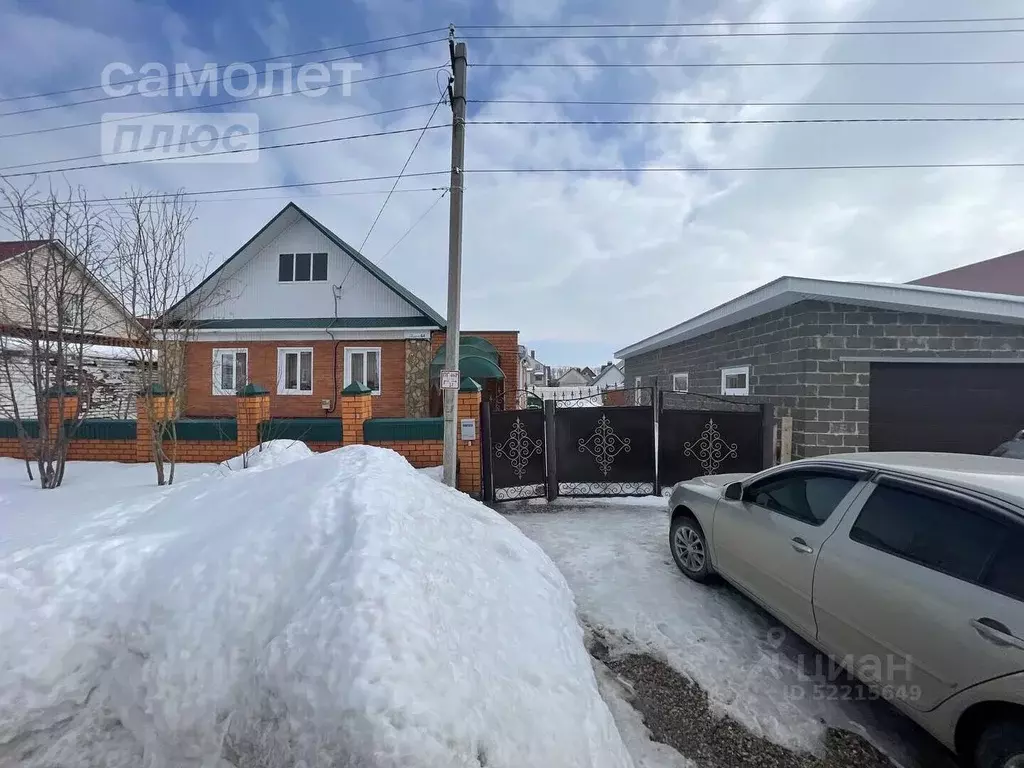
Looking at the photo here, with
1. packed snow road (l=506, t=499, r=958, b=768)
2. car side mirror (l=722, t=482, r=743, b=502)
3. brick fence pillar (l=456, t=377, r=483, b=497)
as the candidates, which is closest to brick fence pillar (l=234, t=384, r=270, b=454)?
brick fence pillar (l=456, t=377, r=483, b=497)

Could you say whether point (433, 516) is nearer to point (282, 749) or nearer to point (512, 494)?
point (282, 749)

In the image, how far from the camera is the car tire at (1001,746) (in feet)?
5.76

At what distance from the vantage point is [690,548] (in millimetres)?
4141

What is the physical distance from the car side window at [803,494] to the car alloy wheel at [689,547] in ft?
2.54

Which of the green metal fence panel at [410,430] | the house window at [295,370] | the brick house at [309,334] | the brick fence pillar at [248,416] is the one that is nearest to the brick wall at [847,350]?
the green metal fence panel at [410,430]

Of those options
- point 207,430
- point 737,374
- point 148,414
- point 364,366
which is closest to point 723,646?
point 737,374

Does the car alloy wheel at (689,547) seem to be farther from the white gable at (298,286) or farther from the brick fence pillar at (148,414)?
the white gable at (298,286)

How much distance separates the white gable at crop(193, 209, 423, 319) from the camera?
551 inches

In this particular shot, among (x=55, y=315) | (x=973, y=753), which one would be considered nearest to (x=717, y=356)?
(x=973, y=753)

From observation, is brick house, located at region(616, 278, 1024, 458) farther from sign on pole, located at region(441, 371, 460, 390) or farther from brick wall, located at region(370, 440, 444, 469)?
brick wall, located at region(370, 440, 444, 469)

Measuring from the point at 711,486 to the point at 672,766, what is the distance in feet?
8.17

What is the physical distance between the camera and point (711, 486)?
4.21 m

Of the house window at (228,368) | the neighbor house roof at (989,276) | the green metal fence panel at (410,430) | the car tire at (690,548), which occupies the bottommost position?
the car tire at (690,548)

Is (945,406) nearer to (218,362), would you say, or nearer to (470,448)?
(470,448)
